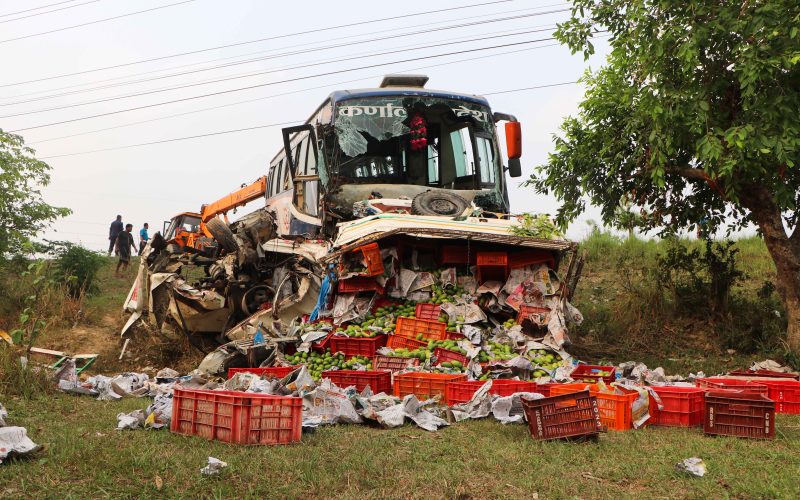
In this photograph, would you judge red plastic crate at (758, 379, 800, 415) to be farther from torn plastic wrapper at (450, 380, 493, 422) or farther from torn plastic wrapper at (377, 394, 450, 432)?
torn plastic wrapper at (377, 394, 450, 432)

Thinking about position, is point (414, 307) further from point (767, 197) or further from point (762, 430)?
point (767, 197)

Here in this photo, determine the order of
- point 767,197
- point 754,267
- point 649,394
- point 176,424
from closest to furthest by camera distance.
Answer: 1. point 176,424
2. point 649,394
3. point 767,197
4. point 754,267

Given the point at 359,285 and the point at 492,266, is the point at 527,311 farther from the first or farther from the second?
the point at 359,285

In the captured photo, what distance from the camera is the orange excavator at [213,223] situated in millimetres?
12500

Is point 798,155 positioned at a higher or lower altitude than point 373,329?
higher

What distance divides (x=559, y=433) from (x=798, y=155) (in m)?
5.93

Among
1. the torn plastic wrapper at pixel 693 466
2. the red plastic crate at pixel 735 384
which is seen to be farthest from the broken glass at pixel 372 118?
the torn plastic wrapper at pixel 693 466

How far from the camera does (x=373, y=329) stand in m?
8.79

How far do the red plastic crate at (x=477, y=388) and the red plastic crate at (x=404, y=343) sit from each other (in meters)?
1.37

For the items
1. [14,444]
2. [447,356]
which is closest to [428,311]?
[447,356]

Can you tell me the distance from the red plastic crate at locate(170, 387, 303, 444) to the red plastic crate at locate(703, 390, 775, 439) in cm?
327

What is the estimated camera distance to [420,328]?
8555 millimetres

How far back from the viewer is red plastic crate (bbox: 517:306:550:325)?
29.0 ft

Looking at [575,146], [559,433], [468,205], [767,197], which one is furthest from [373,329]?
[767,197]
